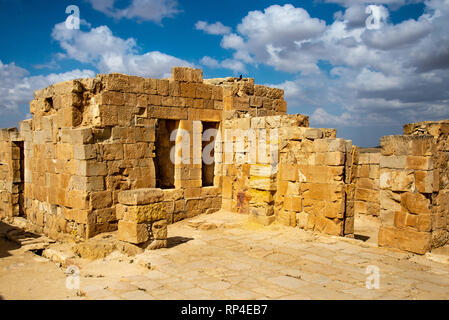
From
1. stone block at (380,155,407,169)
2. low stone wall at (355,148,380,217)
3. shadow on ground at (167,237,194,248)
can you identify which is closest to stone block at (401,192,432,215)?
stone block at (380,155,407,169)

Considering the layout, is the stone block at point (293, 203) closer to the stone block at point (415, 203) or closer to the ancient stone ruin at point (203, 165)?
the ancient stone ruin at point (203, 165)

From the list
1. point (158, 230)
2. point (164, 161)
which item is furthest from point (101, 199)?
point (164, 161)

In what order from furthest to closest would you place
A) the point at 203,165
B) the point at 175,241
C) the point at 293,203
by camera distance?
the point at 203,165 < the point at 293,203 < the point at 175,241

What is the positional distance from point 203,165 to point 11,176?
650cm

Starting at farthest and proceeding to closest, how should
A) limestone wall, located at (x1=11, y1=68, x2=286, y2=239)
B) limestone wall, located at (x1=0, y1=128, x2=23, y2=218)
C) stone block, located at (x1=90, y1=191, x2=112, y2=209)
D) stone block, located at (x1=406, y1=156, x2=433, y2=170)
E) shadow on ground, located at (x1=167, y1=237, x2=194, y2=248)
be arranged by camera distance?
1. limestone wall, located at (x1=0, y1=128, x2=23, y2=218)
2. limestone wall, located at (x1=11, y1=68, x2=286, y2=239)
3. stone block, located at (x1=90, y1=191, x2=112, y2=209)
4. shadow on ground, located at (x1=167, y1=237, x2=194, y2=248)
5. stone block, located at (x1=406, y1=156, x2=433, y2=170)

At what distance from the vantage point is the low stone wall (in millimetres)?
11586

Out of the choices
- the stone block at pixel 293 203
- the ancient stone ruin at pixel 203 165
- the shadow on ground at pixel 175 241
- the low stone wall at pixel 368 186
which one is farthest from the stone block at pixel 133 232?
the low stone wall at pixel 368 186

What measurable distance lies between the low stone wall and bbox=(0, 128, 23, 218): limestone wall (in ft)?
35.7

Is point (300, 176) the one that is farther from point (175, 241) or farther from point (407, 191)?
point (175, 241)

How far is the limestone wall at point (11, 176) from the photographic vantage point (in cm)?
1253

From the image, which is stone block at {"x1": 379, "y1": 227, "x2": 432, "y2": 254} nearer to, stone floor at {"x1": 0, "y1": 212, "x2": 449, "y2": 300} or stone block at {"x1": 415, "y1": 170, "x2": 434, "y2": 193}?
stone floor at {"x1": 0, "y1": 212, "x2": 449, "y2": 300}

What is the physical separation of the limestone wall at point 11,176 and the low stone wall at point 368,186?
10874 mm

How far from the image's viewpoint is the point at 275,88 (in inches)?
476

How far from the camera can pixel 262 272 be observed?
19.2 feet
